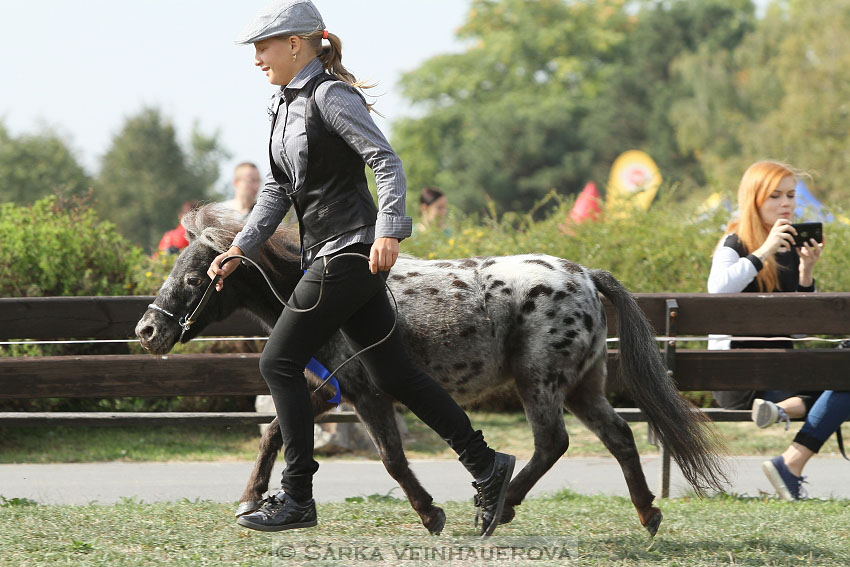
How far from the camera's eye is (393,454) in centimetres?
516

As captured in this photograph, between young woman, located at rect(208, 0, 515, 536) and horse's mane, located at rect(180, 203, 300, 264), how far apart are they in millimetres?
494

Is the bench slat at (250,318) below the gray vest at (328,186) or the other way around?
below

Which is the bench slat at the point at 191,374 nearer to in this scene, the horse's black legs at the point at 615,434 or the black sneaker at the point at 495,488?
the horse's black legs at the point at 615,434

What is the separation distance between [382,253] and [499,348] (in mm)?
1228

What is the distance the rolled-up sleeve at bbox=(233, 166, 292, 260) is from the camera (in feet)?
15.6

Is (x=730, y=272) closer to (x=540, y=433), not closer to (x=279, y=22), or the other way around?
(x=540, y=433)

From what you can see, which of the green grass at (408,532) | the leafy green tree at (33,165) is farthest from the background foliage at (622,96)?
the green grass at (408,532)

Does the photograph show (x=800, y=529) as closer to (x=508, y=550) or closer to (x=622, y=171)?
(x=508, y=550)

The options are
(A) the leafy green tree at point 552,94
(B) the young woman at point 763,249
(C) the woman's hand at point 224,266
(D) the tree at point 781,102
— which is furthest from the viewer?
(A) the leafy green tree at point 552,94

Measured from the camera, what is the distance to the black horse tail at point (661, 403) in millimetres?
5289

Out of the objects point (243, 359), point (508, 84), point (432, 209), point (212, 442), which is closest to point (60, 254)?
point (212, 442)

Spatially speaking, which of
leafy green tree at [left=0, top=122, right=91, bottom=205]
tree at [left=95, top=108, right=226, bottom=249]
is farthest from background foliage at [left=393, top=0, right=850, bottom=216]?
leafy green tree at [left=0, top=122, right=91, bottom=205]

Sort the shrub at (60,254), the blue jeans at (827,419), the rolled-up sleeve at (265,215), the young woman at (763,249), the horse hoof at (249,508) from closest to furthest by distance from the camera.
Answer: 1. the horse hoof at (249,508)
2. the rolled-up sleeve at (265,215)
3. the blue jeans at (827,419)
4. the young woman at (763,249)
5. the shrub at (60,254)

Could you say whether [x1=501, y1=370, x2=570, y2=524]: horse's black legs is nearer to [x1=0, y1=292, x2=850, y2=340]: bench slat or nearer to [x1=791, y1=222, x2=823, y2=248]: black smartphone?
[x1=0, y1=292, x2=850, y2=340]: bench slat
